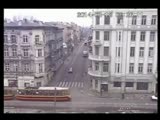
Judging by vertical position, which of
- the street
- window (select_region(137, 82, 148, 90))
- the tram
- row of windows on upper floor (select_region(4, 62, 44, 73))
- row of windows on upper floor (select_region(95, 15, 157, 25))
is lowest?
the street

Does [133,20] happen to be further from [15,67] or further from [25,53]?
[15,67]

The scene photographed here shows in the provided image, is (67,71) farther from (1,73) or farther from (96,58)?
(1,73)

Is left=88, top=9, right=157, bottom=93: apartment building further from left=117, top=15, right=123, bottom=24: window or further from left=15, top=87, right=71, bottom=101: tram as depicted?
left=15, top=87, right=71, bottom=101: tram

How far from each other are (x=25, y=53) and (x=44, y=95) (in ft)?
8.39

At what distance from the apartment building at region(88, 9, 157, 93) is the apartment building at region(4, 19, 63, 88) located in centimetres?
251

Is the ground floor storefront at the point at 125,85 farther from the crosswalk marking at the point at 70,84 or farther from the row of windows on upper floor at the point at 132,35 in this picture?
the row of windows on upper floor at the point at 132,35

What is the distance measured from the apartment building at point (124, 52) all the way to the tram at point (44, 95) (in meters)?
1.98

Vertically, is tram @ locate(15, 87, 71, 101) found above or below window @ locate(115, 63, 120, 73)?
below

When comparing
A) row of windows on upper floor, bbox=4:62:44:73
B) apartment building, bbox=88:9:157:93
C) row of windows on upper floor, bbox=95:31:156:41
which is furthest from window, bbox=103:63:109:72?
row of windows on upper floor, bbox=4:62:44:73

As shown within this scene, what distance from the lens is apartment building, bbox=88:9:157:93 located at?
9062 mm

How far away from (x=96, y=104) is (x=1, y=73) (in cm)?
719

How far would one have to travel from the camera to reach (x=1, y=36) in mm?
1250
